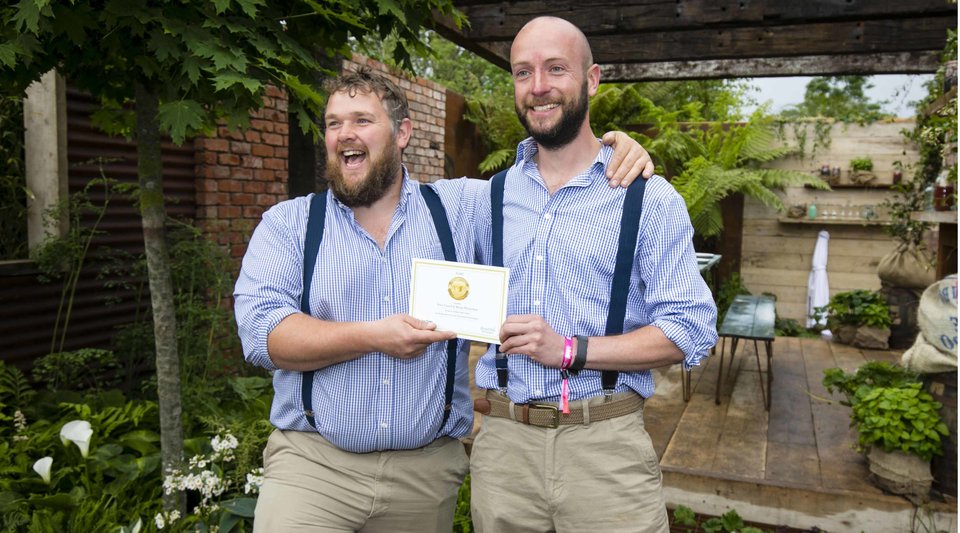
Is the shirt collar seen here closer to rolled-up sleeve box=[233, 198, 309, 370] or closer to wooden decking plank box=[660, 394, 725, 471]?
rolled-up sleeve box=[233, 198, 309, 370]

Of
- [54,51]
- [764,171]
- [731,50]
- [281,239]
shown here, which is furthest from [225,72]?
[764,171]

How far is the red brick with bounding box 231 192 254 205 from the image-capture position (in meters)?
5.17

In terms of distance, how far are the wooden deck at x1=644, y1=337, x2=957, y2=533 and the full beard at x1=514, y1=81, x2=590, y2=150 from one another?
7.66ft

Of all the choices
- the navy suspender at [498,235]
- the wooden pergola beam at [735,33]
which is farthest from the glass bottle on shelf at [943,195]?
the navy suspender at [498,235]

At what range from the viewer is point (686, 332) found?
1.77 m

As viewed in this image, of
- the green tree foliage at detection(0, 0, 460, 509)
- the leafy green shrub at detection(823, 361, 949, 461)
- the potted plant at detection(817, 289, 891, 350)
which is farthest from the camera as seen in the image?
the potted plant at detection(817, 289, 891, 350)

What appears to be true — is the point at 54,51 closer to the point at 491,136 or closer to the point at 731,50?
the point at 731,50

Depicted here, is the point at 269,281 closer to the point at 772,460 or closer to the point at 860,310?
the point at 772,460

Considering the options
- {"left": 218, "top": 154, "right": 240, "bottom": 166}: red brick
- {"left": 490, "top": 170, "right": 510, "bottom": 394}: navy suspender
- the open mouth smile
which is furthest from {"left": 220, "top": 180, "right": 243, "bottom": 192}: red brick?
{"left": 490, "top": 170, "right": 510, "bottom": 394}: navy suspender

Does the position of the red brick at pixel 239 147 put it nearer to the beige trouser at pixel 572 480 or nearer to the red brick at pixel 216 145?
the red brick at pixel 216 145

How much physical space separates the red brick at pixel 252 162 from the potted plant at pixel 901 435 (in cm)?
404

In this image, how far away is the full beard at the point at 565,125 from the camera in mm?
1849

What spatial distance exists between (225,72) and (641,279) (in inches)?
49.6

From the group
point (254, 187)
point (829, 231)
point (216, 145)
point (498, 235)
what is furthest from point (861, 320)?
point (498, 235)
